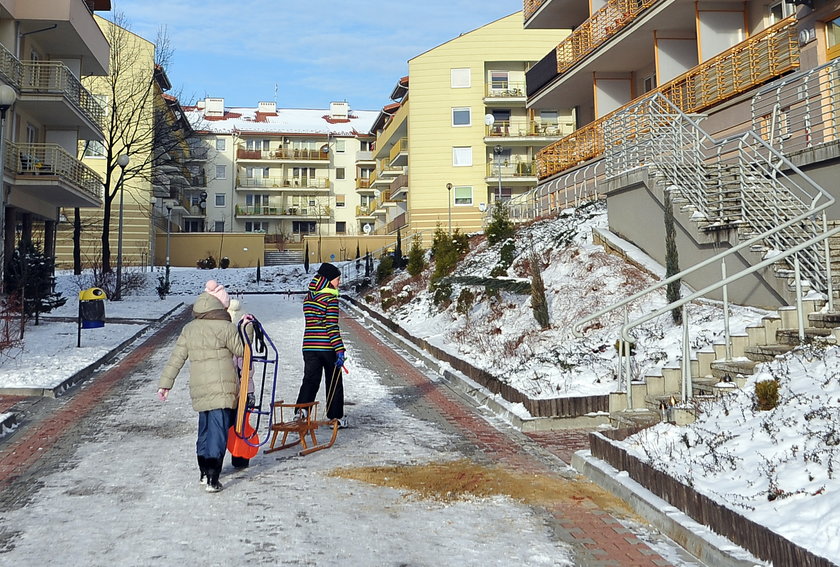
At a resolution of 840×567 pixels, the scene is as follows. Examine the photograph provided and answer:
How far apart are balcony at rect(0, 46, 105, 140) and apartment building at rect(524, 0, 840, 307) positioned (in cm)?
1720

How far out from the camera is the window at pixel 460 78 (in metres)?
46.9

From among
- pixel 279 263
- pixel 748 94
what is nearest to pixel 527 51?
pixel 279 263

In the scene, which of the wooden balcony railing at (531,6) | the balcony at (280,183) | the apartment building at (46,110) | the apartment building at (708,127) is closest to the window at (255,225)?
the balcony at (280,183)

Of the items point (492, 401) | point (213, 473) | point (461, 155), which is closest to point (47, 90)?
point (492, 401)

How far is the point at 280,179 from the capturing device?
70.7m

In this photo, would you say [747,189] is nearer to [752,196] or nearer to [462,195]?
[752,196]

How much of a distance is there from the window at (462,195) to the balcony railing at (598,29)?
2106cm

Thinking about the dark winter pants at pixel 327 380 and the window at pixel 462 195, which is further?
the window at pixel 462 195

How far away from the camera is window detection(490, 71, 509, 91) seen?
47219 millimetres

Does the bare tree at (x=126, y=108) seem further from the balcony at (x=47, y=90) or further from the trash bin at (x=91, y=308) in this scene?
the trash bin at (x=91, y=308)

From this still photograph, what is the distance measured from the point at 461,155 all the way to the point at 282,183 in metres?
28.4

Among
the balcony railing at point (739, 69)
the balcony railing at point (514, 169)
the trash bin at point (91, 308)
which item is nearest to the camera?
the trash bin at point (91, 308)

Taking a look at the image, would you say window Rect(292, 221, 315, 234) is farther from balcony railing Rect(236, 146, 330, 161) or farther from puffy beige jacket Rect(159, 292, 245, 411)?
puffy beige jacket Rect(159, 292, 245, 411)

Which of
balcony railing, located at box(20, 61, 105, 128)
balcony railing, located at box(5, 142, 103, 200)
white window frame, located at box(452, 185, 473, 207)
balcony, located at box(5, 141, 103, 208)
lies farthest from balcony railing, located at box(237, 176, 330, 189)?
balcony railing, located at box(5, 142, 103, 200)
